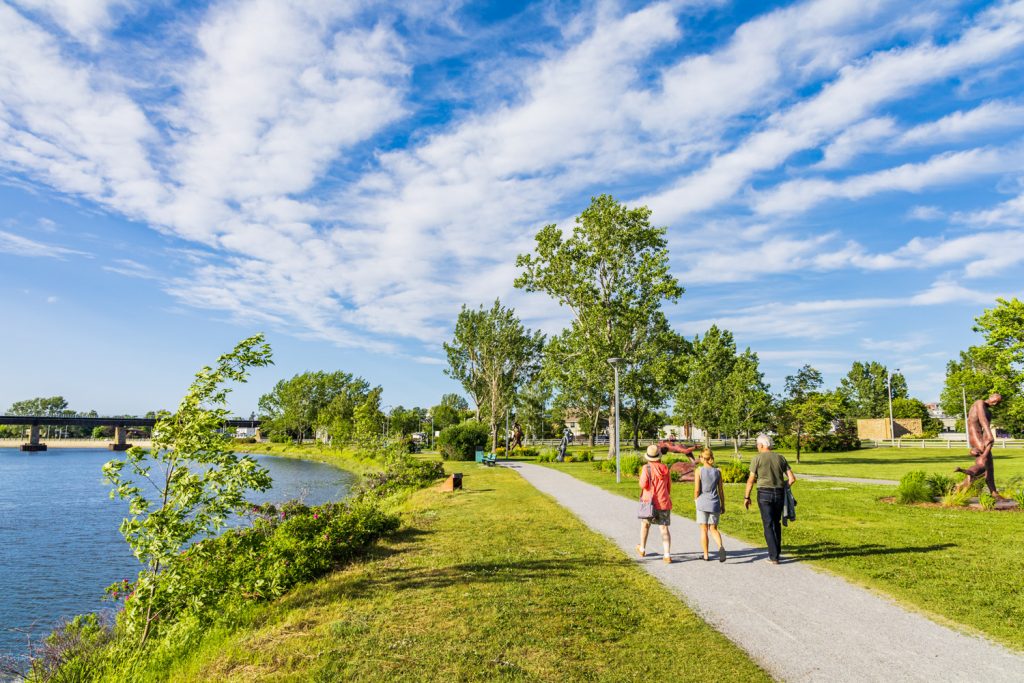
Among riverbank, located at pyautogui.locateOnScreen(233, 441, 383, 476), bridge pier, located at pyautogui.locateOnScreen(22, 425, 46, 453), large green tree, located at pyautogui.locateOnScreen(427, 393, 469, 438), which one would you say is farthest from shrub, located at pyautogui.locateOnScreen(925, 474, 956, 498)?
bridge pier, located at pyautogui.locateOnScreen(22, 425, 46, 453)

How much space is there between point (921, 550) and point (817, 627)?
507cm

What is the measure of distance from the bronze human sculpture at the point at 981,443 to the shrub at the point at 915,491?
30.3 inches

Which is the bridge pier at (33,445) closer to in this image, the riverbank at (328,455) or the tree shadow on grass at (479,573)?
the riverbank at (328,455)

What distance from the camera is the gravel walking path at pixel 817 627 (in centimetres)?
498

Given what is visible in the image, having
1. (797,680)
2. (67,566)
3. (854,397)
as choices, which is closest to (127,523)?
(797,680)

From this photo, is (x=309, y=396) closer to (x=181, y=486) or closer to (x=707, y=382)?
(x=707, y=382)

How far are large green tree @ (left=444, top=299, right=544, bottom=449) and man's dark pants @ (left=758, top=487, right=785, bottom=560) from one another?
4055 centimetres

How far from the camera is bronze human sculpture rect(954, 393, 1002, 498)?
1502 cm

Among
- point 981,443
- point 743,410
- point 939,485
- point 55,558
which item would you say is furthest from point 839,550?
point 743,410

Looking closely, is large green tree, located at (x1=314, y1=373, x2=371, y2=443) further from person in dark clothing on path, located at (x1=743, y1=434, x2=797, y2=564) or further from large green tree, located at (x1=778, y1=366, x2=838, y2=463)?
person in dark clothing on path, located at (x1=743, y1=434, x2=797, y2=564)

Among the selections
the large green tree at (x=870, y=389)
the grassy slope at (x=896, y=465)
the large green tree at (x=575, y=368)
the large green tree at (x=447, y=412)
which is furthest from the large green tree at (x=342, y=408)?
the large green tree at (x=870, y=389)

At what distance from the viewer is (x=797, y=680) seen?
4.81m

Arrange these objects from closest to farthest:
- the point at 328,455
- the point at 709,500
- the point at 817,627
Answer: the point at 817,627 → the point at 709,500 → the point at 328,455

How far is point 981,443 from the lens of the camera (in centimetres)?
1520
